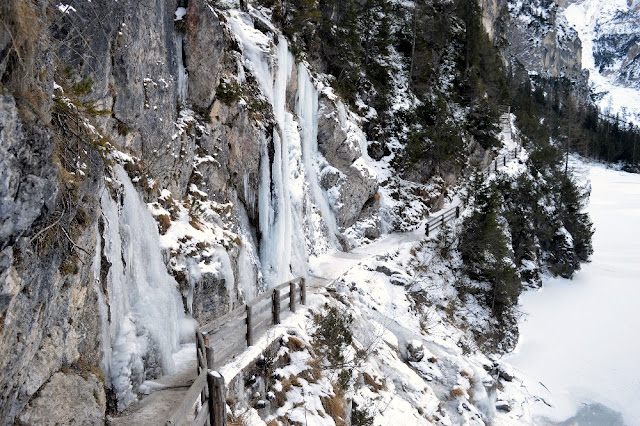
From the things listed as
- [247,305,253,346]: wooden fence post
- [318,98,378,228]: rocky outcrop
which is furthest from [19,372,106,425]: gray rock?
[318,98,378,228]: rocky outcrop

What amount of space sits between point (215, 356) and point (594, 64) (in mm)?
202585

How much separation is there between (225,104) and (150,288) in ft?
19.9

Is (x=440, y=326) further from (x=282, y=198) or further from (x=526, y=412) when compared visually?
(x=282, y=198)

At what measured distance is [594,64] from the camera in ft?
545

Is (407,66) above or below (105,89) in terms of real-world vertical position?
above

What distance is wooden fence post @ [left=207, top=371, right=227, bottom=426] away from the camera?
4812 mm

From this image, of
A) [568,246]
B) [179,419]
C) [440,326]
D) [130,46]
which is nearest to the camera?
[179,419]

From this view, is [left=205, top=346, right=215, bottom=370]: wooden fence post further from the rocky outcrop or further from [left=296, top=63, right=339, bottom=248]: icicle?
the rocky outcrop

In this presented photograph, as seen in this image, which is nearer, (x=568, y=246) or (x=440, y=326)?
(x=440, y=326)

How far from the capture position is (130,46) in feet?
26.2

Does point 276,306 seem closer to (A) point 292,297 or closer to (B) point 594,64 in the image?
(A) point 292,297

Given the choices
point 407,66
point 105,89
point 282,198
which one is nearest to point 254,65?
point 282,198

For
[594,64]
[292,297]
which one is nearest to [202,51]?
[292,297]

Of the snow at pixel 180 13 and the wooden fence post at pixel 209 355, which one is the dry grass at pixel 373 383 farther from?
the snow at pixel 180 13
